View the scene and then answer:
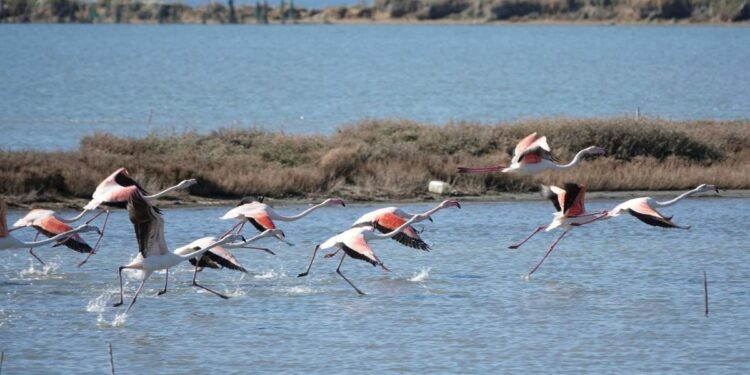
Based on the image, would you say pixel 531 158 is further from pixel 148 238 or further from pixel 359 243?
pixel 148 238

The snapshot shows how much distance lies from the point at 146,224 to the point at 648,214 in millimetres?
5325

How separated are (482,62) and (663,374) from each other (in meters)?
68.1

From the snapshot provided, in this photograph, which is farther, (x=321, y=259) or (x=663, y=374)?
(x=321, y=259)

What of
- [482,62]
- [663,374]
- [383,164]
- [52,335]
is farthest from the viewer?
[482,62]

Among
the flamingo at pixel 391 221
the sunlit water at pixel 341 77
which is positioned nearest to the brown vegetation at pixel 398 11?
the sunlit water at pixel 341 77

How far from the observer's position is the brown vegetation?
111 metres

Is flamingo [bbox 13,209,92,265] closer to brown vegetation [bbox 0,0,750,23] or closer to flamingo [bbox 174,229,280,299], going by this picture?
flamingo [bbox 174,229,280,299]

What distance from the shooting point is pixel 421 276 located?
54.0 feet

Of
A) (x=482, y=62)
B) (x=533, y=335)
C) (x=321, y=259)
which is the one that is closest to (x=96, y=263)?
(x=321, y=259)

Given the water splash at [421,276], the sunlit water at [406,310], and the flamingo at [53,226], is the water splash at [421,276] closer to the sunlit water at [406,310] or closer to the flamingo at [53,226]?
the sunlit water at [406,310]

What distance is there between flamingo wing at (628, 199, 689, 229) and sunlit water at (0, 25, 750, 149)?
13723 mm

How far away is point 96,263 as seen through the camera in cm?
1705

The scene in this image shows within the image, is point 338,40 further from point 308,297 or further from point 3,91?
point 308,297

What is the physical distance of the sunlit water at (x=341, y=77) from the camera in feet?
145
